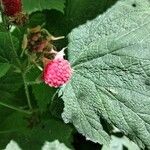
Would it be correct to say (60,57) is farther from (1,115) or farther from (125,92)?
(1,115)

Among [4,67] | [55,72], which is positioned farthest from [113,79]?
[4,67]

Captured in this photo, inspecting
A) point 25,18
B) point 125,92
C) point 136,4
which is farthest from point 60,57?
point 136,4

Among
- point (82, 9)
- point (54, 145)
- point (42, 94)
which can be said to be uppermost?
point (82, 9)

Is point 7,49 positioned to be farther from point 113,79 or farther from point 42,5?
point 113,79

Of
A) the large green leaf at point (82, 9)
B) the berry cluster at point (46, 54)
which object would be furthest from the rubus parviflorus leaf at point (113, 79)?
the berry cluster at point (46, 54)

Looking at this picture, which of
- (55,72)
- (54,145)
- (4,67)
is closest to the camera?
(55,72)

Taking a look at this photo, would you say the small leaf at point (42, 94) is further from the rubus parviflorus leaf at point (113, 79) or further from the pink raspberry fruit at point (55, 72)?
the pink raspberry fruit at point (55, 72)

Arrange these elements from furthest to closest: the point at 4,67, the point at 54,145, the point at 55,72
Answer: the point at 54,145 → the point at 4,67 → the point at 55,72
